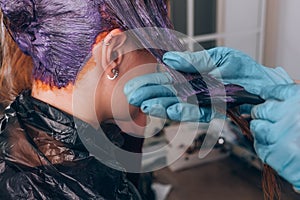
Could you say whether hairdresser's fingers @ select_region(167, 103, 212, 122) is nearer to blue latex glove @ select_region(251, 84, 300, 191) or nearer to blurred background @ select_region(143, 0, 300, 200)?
blue latex glove @ select_region(251, 84, 300, 191)

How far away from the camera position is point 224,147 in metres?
2.73

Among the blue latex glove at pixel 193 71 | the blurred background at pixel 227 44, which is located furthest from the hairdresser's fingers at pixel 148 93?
the blurred background at pixel 227 44

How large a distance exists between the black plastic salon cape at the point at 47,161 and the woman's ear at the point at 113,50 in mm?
177

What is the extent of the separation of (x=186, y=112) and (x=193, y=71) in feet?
0.36

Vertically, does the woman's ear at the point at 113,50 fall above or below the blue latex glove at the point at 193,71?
above

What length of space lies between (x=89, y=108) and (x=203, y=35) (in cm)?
159

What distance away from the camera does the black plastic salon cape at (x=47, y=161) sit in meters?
1.04

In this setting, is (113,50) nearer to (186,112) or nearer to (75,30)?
(75,30)

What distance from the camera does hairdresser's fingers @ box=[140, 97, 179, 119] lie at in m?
1.02

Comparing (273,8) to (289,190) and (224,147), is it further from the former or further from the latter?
(289,190)

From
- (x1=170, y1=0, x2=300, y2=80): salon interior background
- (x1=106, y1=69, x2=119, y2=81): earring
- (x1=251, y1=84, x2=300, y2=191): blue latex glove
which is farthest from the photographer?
(x1=170, y1=0, x2=300, y2=80): salon interior background

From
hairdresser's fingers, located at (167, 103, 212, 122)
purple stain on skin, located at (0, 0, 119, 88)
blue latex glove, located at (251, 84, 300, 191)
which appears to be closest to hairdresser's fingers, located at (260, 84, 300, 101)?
blue latex glove, located at (251, 84, 300, 191)

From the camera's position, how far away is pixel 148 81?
1.04m

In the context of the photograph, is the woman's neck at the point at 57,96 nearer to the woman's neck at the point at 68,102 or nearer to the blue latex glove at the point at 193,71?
the woman's neck at the point at 68,102
